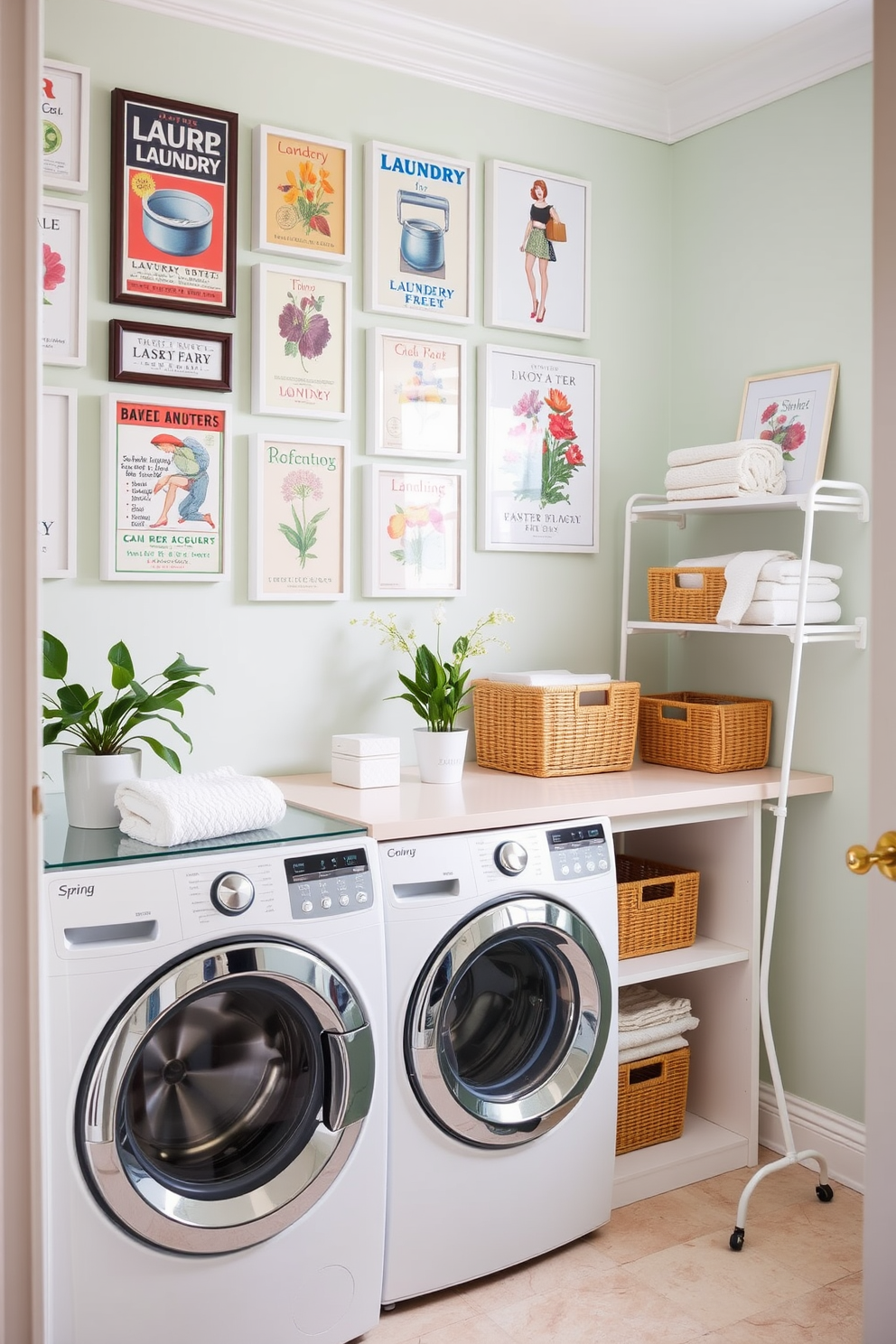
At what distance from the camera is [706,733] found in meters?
2.88

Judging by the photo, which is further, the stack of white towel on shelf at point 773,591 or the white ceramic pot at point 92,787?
the stack of white towel on shelf at point 773,591

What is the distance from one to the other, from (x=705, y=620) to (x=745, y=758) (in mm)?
373

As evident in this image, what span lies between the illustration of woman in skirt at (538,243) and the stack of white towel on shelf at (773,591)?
0.91m

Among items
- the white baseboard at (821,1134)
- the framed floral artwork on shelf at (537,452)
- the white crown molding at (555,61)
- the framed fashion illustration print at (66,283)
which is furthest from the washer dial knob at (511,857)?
the white crown molding at (555,61)

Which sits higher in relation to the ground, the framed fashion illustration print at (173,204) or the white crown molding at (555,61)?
the white crown molding at (555,61)

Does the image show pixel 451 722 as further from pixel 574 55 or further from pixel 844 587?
pixel 574 55

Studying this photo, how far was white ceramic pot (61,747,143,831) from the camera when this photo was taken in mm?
2174

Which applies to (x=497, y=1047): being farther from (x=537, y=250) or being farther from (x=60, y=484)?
(x=537, y=250)

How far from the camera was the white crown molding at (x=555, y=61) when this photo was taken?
8.71 feet

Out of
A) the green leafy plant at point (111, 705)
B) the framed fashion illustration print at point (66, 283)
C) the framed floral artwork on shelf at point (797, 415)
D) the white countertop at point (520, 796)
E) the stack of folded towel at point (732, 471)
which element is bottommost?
the white countertop at point (520, 796)

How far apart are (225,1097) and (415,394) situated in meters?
1.69

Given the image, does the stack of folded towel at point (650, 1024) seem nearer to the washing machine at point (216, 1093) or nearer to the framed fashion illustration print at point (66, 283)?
the washing machine at point (216, 1093)

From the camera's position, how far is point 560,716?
274cm

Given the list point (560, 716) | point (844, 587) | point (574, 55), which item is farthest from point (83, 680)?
point (574, 55)
